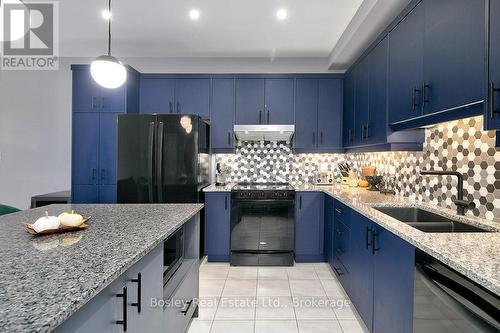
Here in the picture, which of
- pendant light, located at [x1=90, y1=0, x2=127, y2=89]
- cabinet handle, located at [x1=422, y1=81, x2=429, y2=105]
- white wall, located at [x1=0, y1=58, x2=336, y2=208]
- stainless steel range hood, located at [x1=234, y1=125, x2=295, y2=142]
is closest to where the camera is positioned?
cabinet handle, located at [x1=422, y1=81, x2=429, y2=105]

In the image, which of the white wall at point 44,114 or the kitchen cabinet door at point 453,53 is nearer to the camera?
the kitchen cabinet door at point 453,53

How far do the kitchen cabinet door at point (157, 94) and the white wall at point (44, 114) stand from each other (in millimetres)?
234

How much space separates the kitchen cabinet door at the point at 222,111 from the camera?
384cm

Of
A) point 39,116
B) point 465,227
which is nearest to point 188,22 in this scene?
point 39,116

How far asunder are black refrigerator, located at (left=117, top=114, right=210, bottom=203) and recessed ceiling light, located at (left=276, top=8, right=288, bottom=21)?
144 cm

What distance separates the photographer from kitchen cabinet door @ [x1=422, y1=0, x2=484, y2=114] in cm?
134

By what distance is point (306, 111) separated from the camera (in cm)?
384

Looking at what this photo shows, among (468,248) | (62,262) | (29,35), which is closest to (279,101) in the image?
(468,248)

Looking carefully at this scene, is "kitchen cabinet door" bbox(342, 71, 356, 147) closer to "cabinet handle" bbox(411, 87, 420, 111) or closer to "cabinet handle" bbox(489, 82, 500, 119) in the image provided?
"cabinet handle" bbox(411, 87, 420, 111)

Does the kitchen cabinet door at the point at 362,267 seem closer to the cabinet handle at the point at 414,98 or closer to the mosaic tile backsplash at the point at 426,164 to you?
the mosaic tile backsplash at the point at 426,164

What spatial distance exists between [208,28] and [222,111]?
1.09m

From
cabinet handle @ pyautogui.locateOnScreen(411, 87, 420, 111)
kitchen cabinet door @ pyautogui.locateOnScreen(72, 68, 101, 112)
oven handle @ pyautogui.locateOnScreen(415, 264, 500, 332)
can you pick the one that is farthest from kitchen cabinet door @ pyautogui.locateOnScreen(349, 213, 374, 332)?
kitchen cabinet door @ pyautogui.locateOnScreen(72, 68, 101, 112)

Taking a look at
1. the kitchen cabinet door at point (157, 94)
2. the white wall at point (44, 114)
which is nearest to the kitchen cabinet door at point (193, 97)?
the kitchen cabinet door at point (157, 94)

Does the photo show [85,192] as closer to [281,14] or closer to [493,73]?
[281,14]
